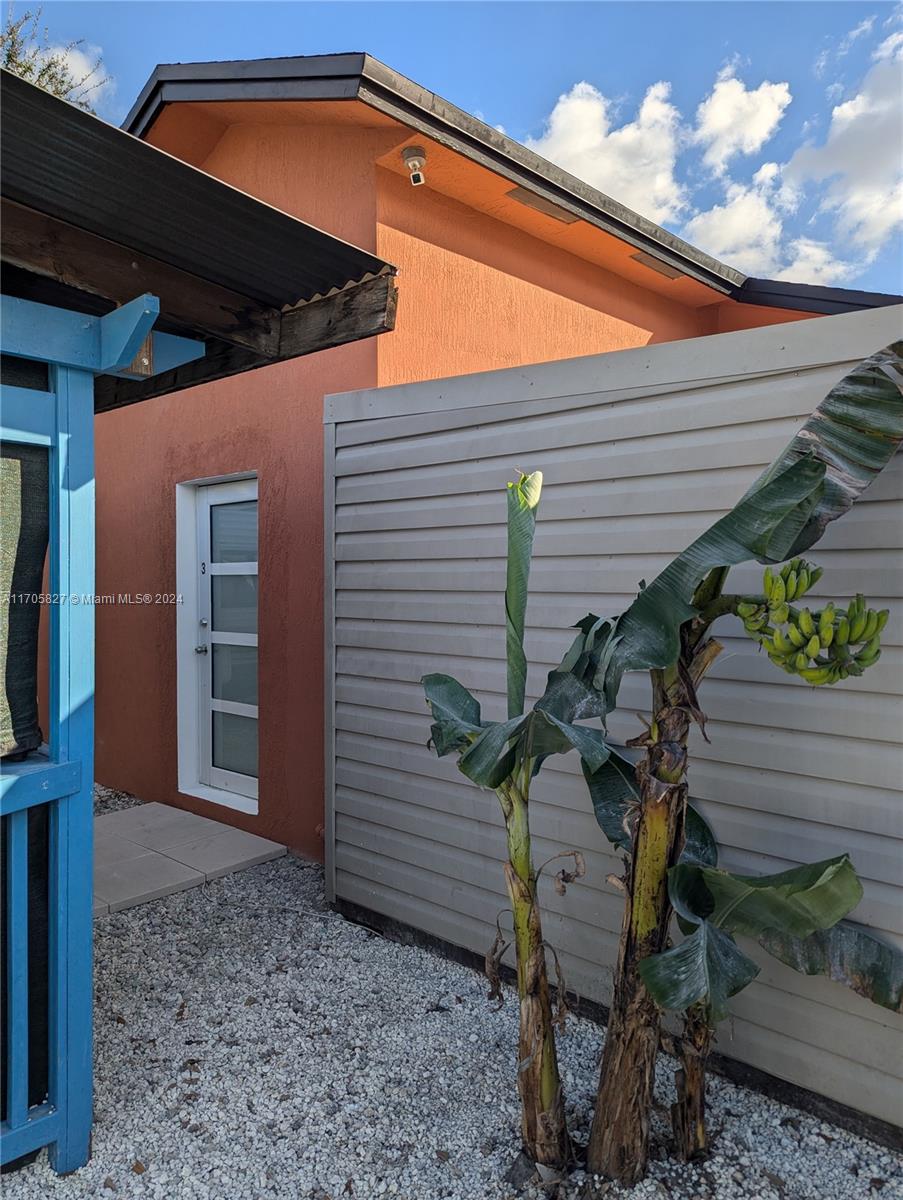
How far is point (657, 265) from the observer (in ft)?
21.0

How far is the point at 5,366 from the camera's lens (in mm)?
2305

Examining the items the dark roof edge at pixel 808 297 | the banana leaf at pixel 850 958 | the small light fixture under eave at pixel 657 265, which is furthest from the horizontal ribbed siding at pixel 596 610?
the dark roof edge at pixel 808 297

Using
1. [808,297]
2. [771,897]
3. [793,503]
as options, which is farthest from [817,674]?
[808,297]

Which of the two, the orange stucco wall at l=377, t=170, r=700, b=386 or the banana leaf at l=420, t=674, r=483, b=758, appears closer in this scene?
the banana leaf at l=420, t=674, r=483, b=758

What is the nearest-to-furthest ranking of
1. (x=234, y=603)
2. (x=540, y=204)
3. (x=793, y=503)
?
(x=793, y=503) < (x=540, y=204) < (x=234, y=603)

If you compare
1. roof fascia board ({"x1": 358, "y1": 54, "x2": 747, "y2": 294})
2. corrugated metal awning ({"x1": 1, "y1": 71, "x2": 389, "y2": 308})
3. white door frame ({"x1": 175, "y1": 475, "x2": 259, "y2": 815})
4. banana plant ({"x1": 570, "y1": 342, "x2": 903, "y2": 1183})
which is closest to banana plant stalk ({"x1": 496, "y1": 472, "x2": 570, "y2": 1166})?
banana plant ({"x1": 570, "y1": 342, "x2": 903, "y2": 1183})

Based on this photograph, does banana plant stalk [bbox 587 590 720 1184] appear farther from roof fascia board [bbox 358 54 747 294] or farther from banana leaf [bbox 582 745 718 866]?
roof fascia board [bbox 358 54 747 294]

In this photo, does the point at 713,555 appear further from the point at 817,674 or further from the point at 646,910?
the point at 646,910

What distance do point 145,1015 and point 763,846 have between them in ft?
8.54

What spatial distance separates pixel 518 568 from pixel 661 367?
46.4 inches

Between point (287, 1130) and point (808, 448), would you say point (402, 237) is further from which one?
point (287, 1130)

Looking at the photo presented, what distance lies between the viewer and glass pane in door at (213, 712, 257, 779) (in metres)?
5.57

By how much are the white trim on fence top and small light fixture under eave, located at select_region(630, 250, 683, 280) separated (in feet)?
11.1

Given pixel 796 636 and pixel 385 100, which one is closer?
pixel 796 636
